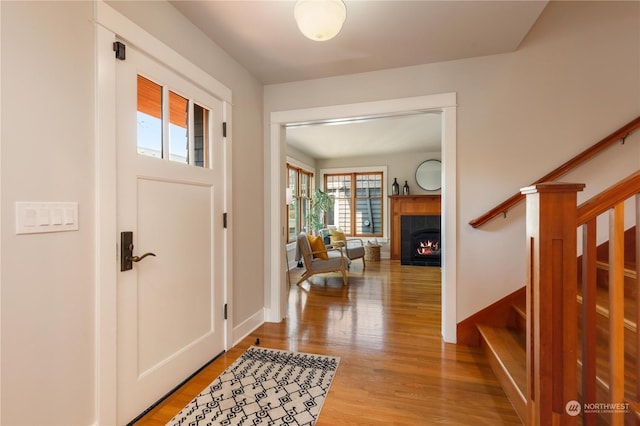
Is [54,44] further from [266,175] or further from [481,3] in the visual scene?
[481,3]

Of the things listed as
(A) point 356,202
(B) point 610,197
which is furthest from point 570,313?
(A) point 356,202

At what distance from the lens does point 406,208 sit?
626 centimetres

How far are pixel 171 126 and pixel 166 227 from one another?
0.66m

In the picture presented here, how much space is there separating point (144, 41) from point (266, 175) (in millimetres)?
1519

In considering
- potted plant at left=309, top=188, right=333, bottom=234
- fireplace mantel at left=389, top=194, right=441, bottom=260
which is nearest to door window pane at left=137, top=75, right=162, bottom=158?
potted plant at left=309, top=188, right=333, bottom=234

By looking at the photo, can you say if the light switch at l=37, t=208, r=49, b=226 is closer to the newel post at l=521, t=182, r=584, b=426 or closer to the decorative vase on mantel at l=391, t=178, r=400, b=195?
the newel post at l=521, t=182, r=584, b=426

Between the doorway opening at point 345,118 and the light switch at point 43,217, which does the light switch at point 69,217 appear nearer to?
the light switch at point 43,217

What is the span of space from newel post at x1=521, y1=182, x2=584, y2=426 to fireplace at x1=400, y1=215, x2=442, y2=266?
Answer: 4.96 metres

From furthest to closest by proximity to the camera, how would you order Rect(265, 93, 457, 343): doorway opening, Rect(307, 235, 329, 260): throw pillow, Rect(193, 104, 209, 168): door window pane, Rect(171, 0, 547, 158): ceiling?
Rect(307, 235, 329, 260): throw pillow → Rect(265, 93, 457, 343): doorway opening → Rect(193, 104, 209, 168): door window pane → Rect(171, 0, 547, 158): ceiling

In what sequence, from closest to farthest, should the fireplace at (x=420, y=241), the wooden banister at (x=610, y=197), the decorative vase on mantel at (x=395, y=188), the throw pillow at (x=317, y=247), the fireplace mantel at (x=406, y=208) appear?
the wooden banister at (x=610, y=197)
the throw pillow at (x=317, y=247)
the fireplace at (x=420, y=241)
the fireplace mantel at (x=406, y=208)
the decorative vase on mantel at (x=395, y=188)

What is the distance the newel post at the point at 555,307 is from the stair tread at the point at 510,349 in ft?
1.72

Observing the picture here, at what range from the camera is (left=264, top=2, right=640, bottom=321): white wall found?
215cm

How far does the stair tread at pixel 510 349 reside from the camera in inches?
65.0

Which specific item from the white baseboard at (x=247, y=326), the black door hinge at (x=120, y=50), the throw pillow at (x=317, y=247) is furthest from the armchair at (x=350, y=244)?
the black door hinge at (x=120, y=50)
